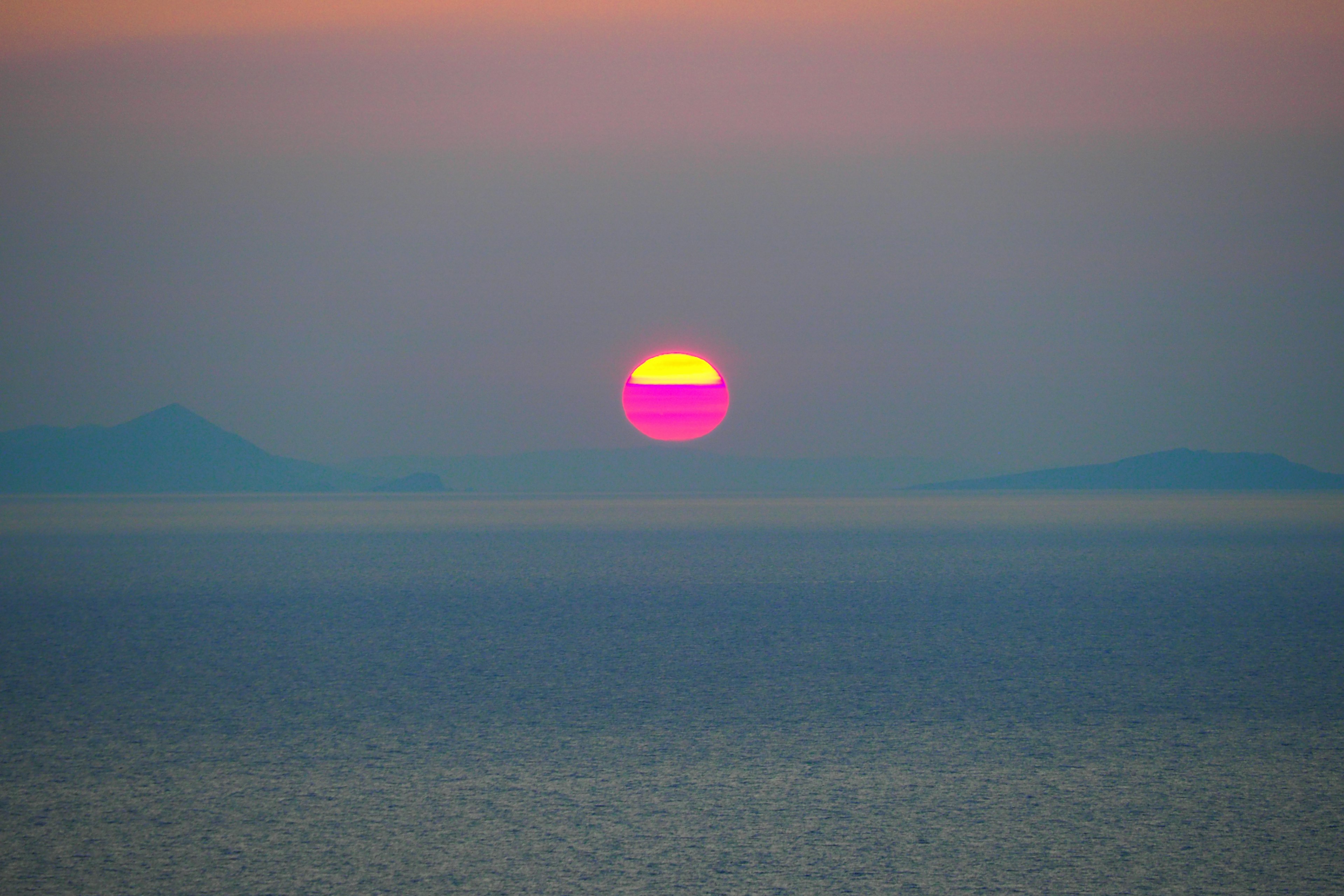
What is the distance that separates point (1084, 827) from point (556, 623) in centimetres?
999

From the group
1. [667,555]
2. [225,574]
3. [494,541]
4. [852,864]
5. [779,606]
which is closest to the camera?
[852,864]

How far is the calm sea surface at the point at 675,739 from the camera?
5.46 metres

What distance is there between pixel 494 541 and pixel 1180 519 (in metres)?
43.2

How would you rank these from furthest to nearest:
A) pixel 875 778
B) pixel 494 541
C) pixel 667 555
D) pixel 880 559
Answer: pixel 494 541 → pixel 667 555 → pixel 880 559 → pixel 875 778

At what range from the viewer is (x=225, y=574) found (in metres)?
25.5

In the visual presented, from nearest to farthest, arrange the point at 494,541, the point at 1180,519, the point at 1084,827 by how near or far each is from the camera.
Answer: the point at 1084,827
the point at 494,541
the point at 1180,519

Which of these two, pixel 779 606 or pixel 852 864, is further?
pixel 779 606

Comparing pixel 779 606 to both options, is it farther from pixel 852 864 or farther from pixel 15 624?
pixel 852 864

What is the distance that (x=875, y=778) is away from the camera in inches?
274

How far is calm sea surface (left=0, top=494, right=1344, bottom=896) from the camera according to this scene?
5465 mm

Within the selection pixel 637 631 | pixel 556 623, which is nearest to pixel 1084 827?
pixel 637 631

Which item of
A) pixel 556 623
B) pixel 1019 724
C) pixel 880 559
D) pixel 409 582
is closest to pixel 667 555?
pixel 880 559

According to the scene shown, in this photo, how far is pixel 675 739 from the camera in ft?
26.4

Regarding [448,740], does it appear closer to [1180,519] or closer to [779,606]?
[779,606]
